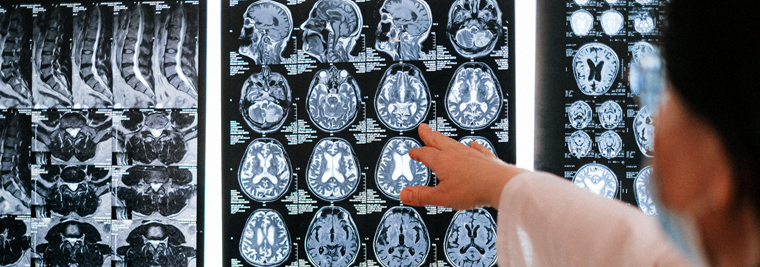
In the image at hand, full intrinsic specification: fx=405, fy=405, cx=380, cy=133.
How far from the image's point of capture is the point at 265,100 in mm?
1594

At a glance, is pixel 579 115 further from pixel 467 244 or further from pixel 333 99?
pixel 333 99

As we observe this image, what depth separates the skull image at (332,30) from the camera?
1.57 m

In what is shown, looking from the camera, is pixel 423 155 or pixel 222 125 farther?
pixel 222 125

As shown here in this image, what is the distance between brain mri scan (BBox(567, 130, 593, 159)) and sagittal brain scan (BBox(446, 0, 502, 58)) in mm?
451

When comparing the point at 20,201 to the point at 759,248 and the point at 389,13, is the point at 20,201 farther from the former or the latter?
Answer: the point at 759,248

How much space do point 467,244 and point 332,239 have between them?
520 millimetres

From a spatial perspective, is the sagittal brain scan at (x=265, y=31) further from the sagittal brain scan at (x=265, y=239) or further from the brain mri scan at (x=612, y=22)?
the brain mri scan at (x=612, y=22)

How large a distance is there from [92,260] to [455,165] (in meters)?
1.69

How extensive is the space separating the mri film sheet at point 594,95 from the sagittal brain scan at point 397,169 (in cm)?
46

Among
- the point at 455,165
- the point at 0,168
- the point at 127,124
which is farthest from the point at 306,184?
the point at 0,168

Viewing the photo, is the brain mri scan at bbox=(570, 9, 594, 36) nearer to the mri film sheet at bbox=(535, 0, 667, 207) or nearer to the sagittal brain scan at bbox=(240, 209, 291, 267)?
the mri film sheet at bbox=(535, 0, 667, 207)

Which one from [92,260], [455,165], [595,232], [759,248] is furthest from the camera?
[92,260]

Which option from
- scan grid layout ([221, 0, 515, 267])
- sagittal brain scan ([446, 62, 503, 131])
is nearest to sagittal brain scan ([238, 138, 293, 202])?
scan grid layout ([221, 0, 515, 267])

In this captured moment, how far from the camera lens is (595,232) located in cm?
55
